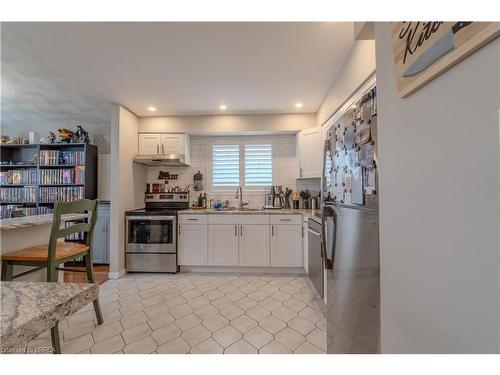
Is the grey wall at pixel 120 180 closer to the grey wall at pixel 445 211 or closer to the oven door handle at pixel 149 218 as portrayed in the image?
the oven door handle at pixel 149 218

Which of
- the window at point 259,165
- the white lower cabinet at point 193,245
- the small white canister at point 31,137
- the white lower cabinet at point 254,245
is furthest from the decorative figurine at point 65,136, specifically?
the white lower cabinet at point 254,245

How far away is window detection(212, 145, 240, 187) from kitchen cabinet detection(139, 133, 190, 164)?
57 cm

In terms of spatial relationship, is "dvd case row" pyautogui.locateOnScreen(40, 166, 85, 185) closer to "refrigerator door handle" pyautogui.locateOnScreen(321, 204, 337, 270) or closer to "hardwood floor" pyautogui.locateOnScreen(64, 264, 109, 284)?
"hardwood floor" pyautogui.locateOnScreen(64, 264, 109, 284)

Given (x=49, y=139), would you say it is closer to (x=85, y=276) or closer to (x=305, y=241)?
(x=85, y=276)

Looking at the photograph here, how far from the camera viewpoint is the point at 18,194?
3.62m

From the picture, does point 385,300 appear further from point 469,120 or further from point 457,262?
point 469,120

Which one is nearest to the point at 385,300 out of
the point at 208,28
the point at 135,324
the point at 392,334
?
the point at 392,334

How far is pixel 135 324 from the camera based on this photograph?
1890 mm

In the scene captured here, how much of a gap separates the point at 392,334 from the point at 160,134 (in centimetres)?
354

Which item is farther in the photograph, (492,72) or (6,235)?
(6,235)

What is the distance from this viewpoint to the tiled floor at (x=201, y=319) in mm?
1619

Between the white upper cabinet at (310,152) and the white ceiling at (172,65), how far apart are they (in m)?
0.40

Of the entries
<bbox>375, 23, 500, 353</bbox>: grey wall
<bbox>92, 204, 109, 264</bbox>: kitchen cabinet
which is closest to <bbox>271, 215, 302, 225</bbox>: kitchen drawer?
<bbox>375, 23, 500, 353</bbox>: grey wall

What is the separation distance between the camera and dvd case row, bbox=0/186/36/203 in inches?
141
